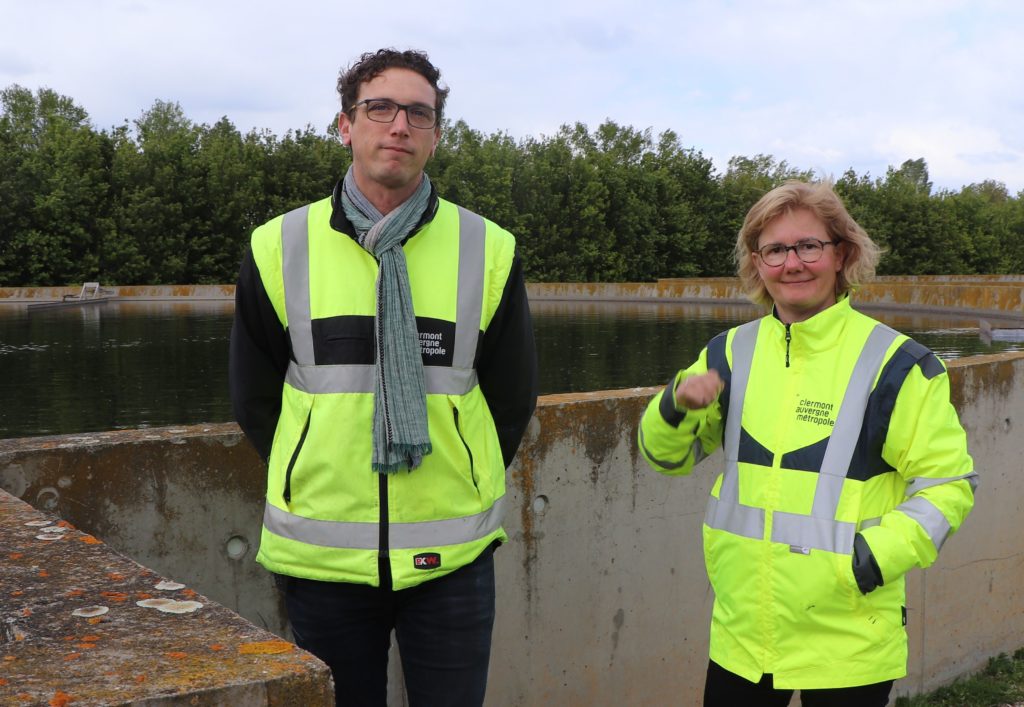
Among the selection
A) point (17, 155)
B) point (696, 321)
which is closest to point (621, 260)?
point (17, 155)

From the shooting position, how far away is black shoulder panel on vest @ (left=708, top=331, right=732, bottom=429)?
305 cm

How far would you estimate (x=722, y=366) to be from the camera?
307 centimetres

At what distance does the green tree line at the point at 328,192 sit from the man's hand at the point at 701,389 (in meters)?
39.6

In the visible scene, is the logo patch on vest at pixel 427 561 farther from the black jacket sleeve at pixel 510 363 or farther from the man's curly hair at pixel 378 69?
the man's curly hair at pixel 378 69

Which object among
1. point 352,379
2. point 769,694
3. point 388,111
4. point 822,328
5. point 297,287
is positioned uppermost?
point 388,111

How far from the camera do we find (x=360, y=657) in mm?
2807

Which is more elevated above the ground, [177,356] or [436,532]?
[436,532]

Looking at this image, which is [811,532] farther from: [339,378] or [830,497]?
[339,378]

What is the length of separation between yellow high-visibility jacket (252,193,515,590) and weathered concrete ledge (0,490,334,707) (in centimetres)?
56

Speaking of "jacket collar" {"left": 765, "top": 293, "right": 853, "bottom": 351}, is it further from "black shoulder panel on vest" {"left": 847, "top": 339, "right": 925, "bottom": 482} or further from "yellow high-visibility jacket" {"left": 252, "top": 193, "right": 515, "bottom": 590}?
"yellow high-visibility jacket" {"left": 252, "top": 193, "right": 515, "bottom": 590}

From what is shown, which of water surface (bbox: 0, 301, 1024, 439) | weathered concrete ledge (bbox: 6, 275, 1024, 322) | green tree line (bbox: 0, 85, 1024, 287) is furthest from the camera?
green tree line (bbox: 0, 85, 1024, 287)

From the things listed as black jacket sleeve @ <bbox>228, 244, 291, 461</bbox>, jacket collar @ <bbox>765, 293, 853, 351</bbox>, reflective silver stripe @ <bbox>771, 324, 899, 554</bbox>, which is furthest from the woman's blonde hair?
black jacket sleeve @ <bbox>228, 244, 291, 461</bbox>

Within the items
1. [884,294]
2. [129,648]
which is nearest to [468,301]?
[129,648]

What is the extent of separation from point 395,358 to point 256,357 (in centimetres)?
43
